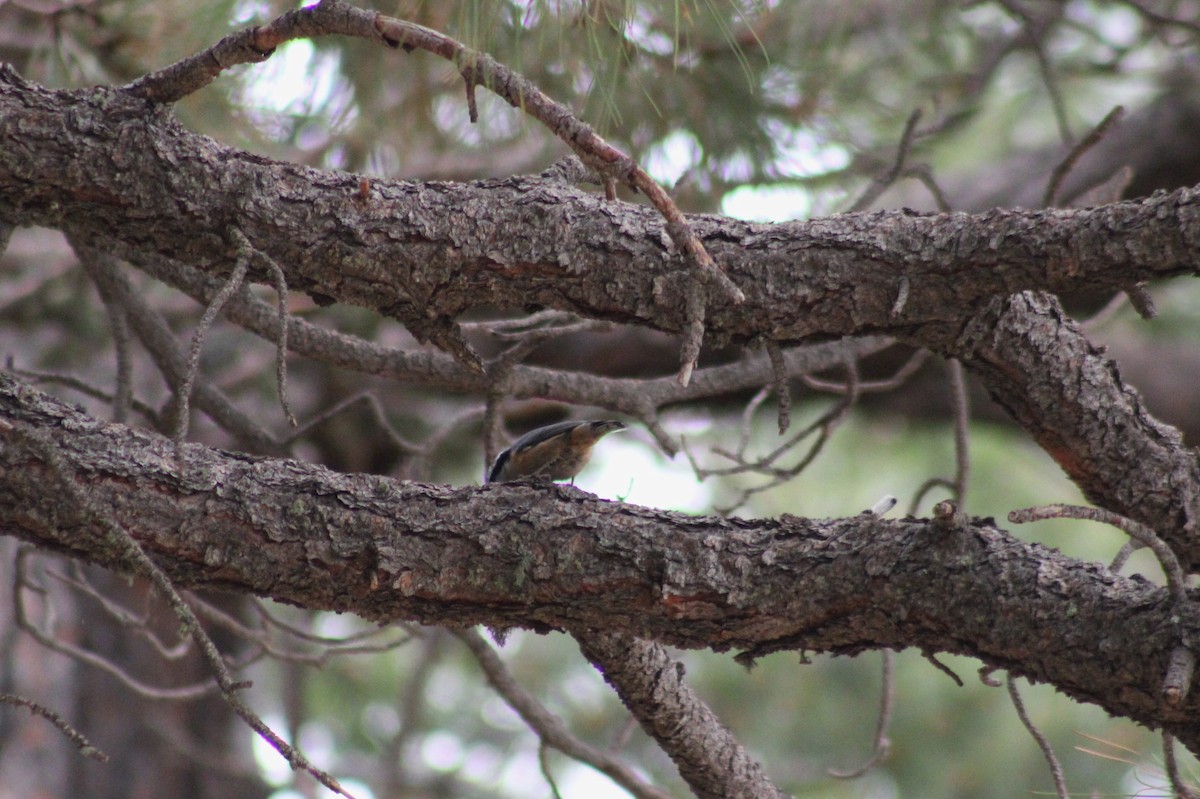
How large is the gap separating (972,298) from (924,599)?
34cm

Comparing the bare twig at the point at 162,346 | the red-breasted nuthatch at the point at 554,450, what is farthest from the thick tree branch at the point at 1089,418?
the bare twig at the point at 162,346

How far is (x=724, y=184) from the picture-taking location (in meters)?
2.55

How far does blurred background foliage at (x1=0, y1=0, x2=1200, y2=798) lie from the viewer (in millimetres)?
2268

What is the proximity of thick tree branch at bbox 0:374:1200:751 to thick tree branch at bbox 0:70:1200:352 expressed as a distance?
0.72 ft

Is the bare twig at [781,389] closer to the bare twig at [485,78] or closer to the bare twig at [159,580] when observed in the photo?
the bare twig at [485,78]

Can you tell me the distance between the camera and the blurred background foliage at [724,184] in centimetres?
227

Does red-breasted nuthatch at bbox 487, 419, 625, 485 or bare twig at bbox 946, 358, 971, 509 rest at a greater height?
red-breasted nuthatch at bbox 487, 419, 625, 485

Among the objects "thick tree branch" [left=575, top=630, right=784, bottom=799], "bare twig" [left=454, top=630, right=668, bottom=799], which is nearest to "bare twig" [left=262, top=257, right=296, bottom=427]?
"thick tree branch" [left=575, top=630, right=784, bottom=799]

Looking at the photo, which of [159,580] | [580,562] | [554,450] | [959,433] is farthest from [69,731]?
[959,433]

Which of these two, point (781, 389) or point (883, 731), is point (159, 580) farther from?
point (883, 731)

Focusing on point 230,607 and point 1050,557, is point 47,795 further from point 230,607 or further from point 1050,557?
point 1050,557

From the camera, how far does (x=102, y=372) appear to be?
3.46 meters

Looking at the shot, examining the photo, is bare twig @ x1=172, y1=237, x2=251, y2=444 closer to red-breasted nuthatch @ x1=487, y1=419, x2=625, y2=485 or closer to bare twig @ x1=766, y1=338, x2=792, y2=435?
bare twig @ x1=766, y1=338, x2=792, y2=435

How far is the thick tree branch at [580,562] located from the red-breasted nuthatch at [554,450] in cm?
67
